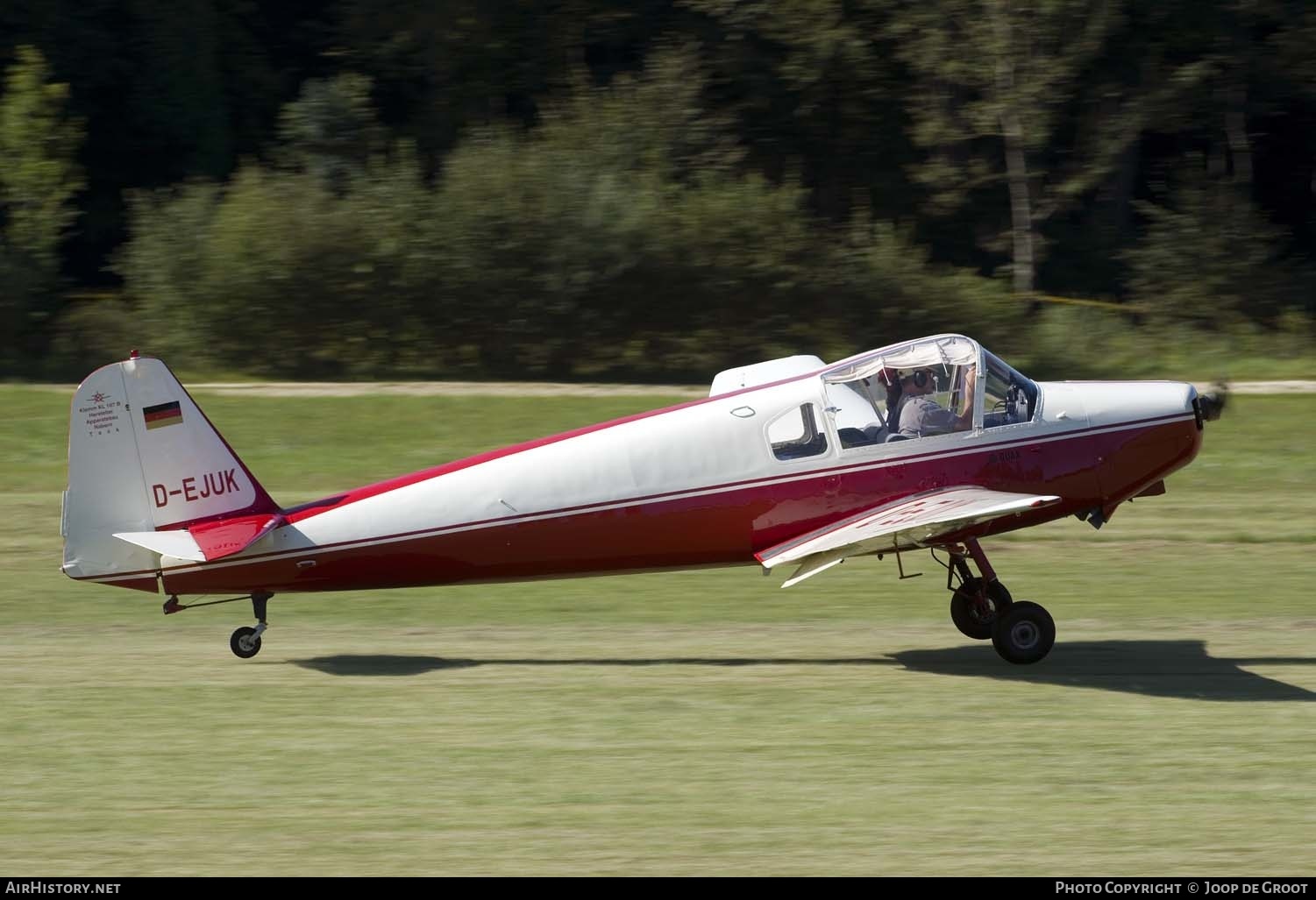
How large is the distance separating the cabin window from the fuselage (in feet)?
0.05

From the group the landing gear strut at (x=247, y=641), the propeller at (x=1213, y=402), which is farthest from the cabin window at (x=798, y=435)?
the landing gear strut at (x=247, y=641)

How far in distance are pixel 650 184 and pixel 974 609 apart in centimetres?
1965

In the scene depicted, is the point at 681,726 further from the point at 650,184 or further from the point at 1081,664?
the point at 650,184

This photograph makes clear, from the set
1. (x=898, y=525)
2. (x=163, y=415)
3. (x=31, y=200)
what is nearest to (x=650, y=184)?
(x=31, y=200)

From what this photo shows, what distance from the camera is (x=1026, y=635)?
10.8m

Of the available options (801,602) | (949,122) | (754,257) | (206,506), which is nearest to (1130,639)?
(801,602)

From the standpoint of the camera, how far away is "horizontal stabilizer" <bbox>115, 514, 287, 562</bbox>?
10359 mm

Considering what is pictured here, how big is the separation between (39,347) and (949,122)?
2073cm

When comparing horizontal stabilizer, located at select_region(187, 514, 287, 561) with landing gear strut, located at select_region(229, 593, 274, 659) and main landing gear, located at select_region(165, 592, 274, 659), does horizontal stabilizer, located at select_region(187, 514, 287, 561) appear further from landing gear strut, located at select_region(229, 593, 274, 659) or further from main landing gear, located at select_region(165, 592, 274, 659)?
landing gear strut, located at select_region(229, 593, 274, 659)

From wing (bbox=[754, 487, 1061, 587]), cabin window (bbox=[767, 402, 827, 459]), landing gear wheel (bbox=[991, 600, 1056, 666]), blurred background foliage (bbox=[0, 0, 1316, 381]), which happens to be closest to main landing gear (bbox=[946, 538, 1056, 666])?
landing gear wheel (bbox=[991, 600, 1056, 666])

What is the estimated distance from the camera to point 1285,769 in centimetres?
862

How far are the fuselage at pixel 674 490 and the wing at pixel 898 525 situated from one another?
13 cm

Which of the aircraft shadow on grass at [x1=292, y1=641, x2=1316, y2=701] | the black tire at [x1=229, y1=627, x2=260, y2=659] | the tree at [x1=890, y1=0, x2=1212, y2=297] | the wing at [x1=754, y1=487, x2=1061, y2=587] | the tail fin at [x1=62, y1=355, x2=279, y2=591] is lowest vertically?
the tree at [x1=890, y1=0, x2=1212, y2=297]

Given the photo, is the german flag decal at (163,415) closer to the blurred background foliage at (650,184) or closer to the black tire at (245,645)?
the black tire at (245,645)
